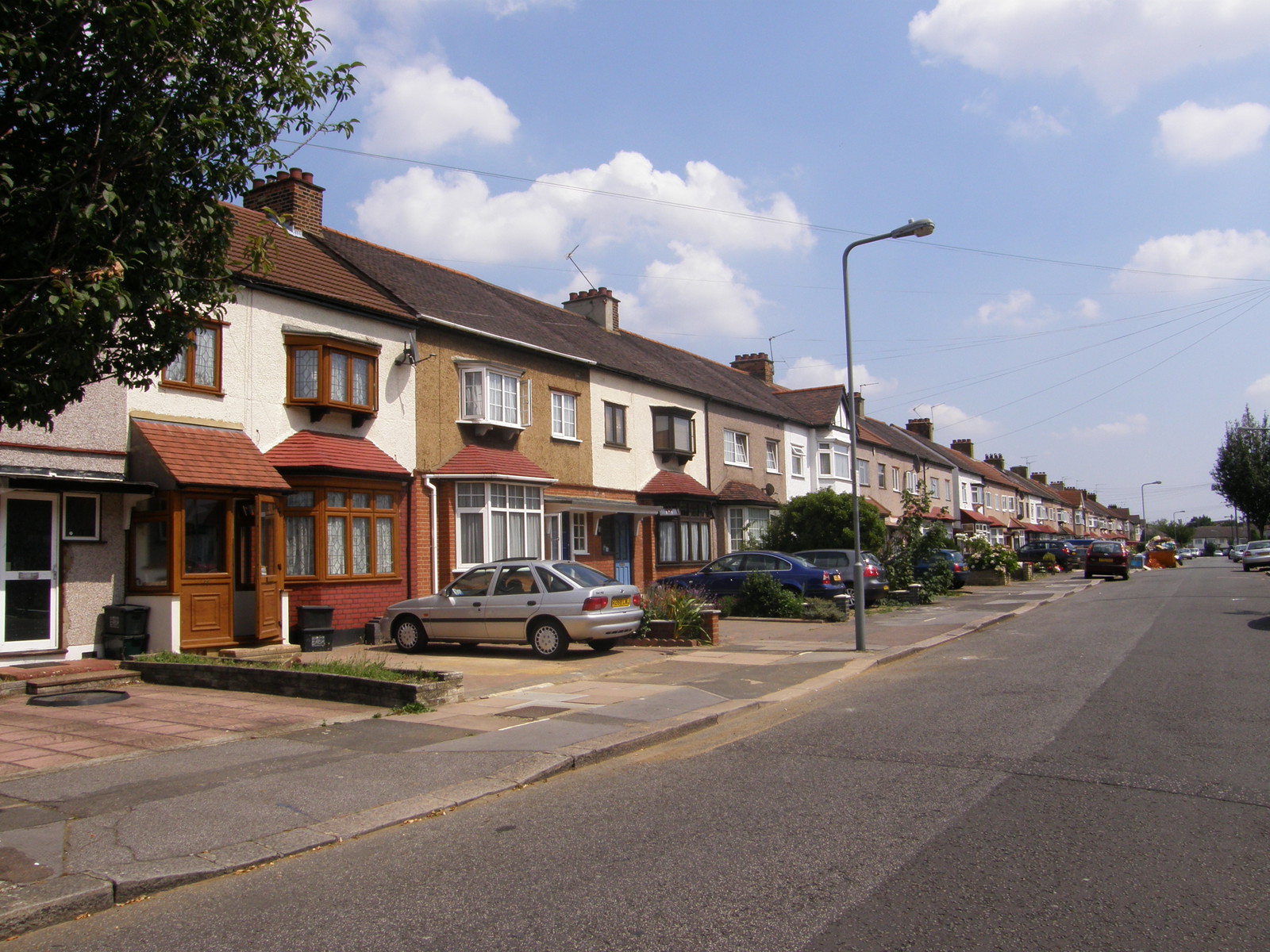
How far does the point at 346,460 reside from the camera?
55.9 feet

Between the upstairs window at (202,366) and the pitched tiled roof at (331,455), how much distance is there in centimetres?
155

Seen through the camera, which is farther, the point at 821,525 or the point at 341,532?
the point at 821,525

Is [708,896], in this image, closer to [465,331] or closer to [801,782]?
[801,782]

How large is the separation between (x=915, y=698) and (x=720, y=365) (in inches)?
1209

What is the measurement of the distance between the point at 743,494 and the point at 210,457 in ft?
64.9

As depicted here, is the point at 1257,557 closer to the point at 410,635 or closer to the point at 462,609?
the point at 462,609

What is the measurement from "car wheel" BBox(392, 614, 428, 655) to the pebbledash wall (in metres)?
1.92

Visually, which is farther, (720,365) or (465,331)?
(720,365)

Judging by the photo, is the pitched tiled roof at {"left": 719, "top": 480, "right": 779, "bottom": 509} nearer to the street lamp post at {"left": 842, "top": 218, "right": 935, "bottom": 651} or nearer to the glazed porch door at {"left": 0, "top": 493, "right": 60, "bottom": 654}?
the street lamp post at {"left": 842, "top": 218, "right": 935, "bottom": 651}

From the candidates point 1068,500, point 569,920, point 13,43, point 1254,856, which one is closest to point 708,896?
point 569,920

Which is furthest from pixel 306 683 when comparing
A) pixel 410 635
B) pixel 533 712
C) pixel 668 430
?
pixel 668 430

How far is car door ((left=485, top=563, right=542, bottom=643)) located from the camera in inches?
577

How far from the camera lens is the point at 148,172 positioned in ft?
20.6

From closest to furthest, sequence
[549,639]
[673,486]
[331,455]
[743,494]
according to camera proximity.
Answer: [549,639] → [331,455] → [673,486] → [743,494]
